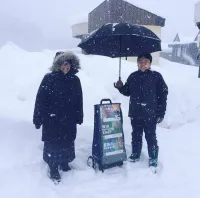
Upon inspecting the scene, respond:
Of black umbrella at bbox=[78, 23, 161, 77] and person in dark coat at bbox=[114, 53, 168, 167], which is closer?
black umbrella at bbox=[78, 23, 161, 77]

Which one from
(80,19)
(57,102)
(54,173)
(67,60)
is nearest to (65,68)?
(67,60)

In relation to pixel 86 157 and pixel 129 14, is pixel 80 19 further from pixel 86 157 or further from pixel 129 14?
pixel 86 157

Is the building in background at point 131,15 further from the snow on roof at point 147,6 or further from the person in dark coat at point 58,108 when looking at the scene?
the person in dark coat at point 58,108

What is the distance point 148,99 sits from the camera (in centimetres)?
477

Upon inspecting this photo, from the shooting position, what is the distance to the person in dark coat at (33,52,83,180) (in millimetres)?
4281

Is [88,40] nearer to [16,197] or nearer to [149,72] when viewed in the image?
[149,72]

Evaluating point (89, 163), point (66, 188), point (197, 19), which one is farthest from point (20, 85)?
point (197, 19)

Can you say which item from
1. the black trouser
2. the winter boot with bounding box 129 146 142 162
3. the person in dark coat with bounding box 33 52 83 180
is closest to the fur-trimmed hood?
the person in dark coat with bounding box 33 52 83 180

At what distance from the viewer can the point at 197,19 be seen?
1435 centimetres

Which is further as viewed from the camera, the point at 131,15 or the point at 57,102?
the point at 131,15

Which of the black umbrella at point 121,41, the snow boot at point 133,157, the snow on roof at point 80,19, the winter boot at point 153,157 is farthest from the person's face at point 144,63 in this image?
the snow on roof at point 80,19

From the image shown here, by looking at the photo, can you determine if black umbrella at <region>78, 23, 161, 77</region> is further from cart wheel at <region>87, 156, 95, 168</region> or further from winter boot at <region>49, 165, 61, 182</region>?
winter boot at <region>49, 165, 61, 182</region>

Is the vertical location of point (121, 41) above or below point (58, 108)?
above

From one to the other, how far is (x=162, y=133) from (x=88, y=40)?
3383mm
